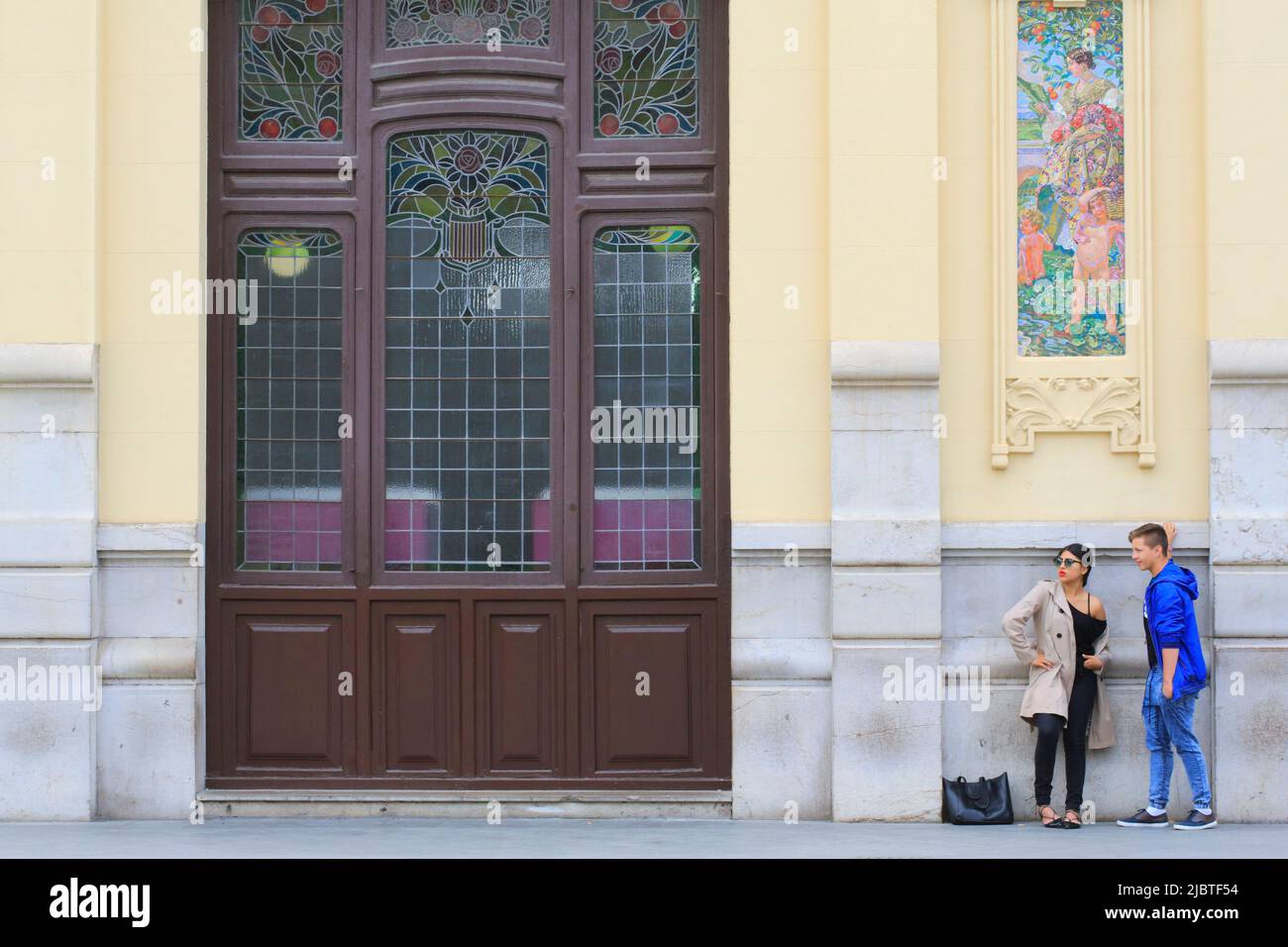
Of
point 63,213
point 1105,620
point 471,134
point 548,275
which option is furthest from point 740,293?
point 63,213

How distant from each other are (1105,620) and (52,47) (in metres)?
8.44

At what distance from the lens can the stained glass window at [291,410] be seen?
14.0 meters

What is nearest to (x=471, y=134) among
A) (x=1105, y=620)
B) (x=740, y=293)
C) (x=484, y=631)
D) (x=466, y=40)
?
(x=466, y=40)

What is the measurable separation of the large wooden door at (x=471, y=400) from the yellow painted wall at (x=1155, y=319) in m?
1.64

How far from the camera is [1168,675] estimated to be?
12.8 metres

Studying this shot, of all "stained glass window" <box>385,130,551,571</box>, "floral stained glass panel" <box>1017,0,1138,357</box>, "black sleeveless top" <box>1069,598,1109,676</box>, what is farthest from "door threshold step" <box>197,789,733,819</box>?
"floral stained glass panel" <box>1017,0,1138,357</box>

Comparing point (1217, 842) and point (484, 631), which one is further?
point (484, 631)

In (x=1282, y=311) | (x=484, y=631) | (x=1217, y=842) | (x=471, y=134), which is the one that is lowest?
(x=1217, y=842)

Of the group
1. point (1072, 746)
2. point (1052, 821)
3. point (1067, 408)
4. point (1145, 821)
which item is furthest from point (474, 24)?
point (1145, 821)

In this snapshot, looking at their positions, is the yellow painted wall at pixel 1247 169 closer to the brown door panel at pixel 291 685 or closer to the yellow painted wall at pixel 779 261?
the yellow painted wall at pixel 779 261

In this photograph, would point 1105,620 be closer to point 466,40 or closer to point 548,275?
point 548,275

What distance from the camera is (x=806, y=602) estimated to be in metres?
13.6

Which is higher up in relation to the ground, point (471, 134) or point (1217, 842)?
point (471, 134)

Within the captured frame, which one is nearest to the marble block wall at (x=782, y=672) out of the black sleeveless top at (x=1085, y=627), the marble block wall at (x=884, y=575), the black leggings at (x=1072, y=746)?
the marble block wall at (x=884, y=575)
